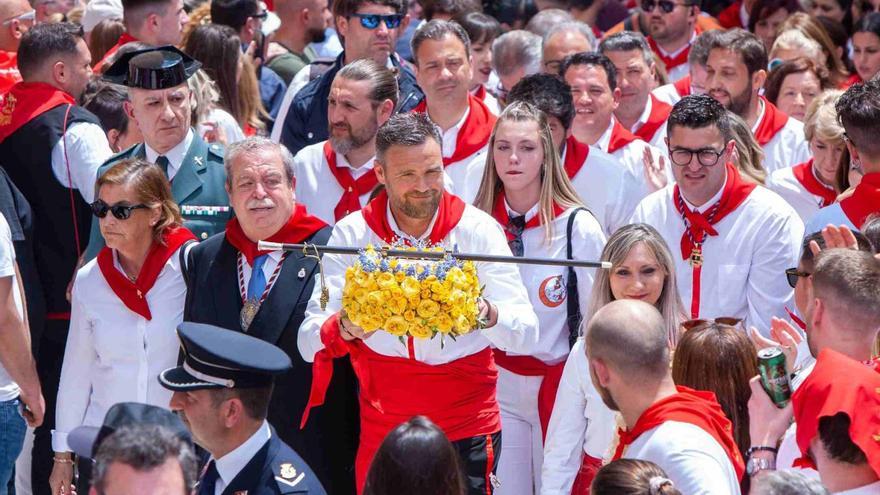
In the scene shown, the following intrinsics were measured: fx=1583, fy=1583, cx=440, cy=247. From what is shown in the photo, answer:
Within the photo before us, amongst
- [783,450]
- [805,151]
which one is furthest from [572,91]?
[783,450]

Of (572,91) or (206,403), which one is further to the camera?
(572,91)

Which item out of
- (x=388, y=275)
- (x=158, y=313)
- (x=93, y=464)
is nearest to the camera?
(x=93, y=464)

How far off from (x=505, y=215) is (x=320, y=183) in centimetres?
125

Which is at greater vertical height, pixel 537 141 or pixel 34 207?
pixel 537 141

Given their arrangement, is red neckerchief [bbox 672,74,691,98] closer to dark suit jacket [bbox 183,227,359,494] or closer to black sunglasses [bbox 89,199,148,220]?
dark suit jacket [bbox 183,227,359,494]

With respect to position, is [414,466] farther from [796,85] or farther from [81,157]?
[796,85]

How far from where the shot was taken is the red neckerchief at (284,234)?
7.64 m

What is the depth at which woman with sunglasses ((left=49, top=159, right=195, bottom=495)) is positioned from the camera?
299 inches

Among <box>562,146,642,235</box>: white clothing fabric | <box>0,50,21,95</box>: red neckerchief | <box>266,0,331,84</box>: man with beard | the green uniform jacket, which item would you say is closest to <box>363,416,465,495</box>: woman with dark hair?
the green uniform jacket

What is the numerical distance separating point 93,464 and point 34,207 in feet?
14.5

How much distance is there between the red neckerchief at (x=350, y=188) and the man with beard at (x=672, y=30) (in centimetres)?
435

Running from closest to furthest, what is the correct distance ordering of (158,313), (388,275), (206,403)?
(206,403) → (388,275) → (158,313)

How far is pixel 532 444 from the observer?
793 cm

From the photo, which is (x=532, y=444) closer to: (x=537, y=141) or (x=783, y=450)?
(x=537, y=141)
